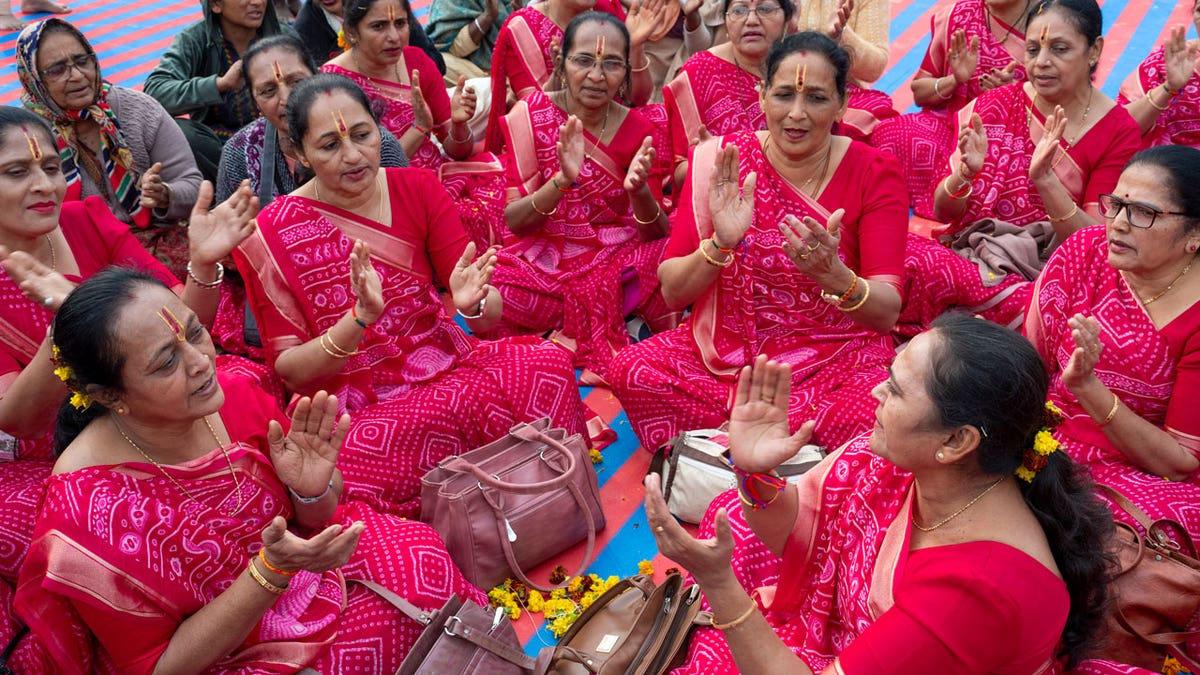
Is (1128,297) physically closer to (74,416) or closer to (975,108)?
(975,108)

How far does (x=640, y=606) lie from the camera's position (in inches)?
109

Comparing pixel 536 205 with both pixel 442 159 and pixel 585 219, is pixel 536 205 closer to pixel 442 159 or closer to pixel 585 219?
pixel 585 219

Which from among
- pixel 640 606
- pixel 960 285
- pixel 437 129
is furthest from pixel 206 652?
pixel 437 129

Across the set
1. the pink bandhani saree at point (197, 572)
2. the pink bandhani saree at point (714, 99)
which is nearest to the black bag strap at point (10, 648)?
the pink bandhani saree at point (197, 572)

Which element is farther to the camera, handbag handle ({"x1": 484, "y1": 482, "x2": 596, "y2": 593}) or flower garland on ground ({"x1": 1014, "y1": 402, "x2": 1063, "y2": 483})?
handbag handle ({"x1": 484, "y1": 482, "x2": 596, "y2": 593})

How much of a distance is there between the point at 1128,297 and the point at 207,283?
108 inches

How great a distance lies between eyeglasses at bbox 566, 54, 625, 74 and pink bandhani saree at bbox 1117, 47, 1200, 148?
2.47 metres

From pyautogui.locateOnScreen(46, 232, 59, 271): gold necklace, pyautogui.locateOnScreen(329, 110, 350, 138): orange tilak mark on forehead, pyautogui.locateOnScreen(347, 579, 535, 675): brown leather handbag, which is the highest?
pyautogui.locateOnScreen(329, 110, 350, 138): orange tilak mark on forehead

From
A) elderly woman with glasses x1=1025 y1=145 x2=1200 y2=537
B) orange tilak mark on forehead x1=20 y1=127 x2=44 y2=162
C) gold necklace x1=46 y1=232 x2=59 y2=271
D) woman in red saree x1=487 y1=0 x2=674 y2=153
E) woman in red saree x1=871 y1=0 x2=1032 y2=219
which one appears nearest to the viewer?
elderly woman with glasses x1=1025 y1=145 x2=1200 y2=537

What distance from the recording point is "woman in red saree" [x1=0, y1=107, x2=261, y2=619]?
282 centimetres

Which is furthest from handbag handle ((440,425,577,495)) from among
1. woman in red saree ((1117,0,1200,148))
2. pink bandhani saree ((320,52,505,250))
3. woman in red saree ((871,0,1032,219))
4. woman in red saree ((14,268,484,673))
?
woman in red saree ((1117,0,1200,148))

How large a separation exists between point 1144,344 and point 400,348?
228cm

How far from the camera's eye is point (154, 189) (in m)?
4.15

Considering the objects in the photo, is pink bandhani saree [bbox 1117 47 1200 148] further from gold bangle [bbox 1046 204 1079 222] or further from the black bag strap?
the black bag strap
